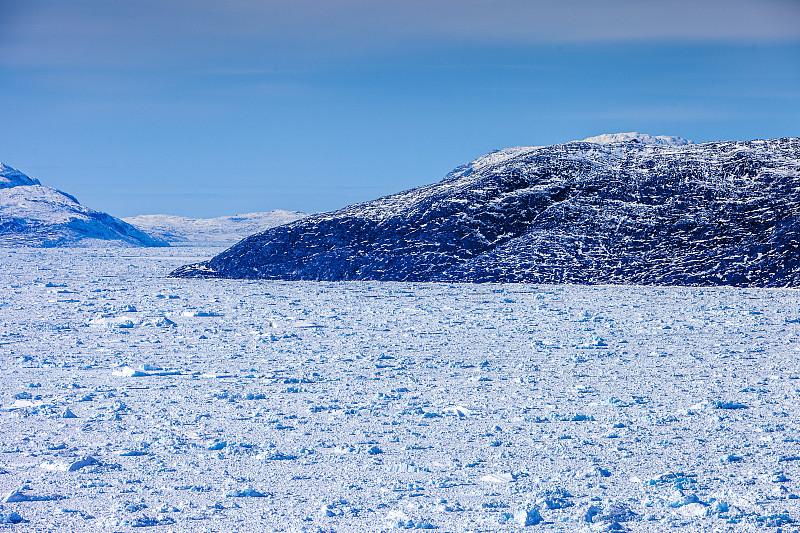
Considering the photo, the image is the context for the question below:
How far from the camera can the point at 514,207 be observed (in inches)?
916

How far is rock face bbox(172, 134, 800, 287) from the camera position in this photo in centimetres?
1948

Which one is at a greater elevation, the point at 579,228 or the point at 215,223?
the point at 215,223

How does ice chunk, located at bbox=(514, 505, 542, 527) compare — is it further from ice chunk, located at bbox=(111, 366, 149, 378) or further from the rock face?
the rock face

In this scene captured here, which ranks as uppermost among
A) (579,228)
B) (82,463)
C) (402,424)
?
(579,228)

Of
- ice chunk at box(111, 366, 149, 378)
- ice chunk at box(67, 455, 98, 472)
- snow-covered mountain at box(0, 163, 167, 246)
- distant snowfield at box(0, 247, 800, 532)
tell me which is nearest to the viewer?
distant snowfield at box(0, 247, 800, 532)

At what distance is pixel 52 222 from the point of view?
73188 mm

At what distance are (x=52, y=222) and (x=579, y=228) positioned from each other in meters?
63.1

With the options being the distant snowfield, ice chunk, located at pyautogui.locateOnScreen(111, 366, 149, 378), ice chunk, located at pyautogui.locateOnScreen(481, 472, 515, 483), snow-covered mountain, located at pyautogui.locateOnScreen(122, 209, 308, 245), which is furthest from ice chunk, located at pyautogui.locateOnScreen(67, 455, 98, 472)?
snow-covered mountain, located at pyautogui.locateOnScreen(122, 209, 308, 245)

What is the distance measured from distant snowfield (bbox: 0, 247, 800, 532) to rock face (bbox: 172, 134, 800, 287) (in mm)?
8187

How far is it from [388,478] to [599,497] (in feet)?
3.72

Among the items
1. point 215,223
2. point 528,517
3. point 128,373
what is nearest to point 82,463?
point 528,517

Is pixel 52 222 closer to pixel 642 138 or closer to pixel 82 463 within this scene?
pixel 642 138

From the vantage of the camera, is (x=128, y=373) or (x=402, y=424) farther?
(x=128, y=373)

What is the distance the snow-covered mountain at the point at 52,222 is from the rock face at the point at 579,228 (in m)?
48.5
